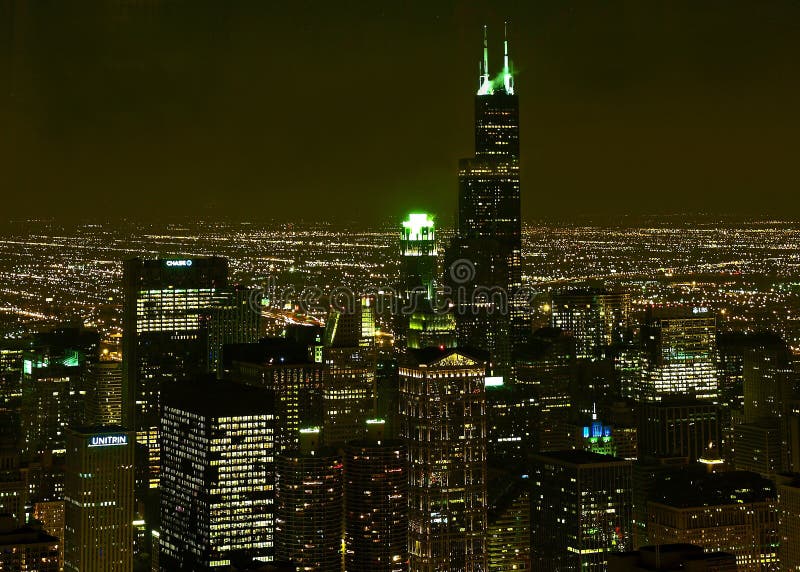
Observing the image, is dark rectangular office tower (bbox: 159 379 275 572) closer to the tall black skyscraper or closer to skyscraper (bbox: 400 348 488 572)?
skyscraper (bbox: 400 348 488 572)

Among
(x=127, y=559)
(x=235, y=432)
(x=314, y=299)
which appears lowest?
(x=127, y=559)

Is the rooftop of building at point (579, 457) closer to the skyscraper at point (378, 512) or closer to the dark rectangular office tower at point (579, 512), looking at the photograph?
the dark rectangular office tower at point (579, 512)

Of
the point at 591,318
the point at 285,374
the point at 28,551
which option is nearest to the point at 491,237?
the point at 591,318

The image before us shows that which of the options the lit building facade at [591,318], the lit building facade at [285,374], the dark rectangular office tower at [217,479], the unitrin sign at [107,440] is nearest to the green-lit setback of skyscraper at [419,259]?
the lit building facade at [591,318]

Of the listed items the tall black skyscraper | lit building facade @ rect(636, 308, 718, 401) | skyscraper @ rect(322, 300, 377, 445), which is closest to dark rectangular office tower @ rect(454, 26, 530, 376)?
the tall black skyscraper

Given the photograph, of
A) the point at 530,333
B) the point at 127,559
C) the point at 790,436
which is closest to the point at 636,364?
the point at 530,333

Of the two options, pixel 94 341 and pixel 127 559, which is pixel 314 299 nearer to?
pixel 94 341
